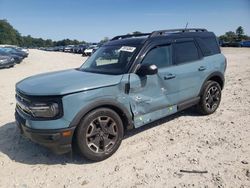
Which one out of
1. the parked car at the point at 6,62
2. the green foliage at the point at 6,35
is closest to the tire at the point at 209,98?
the parked car at the point at 6,62

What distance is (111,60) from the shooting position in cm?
508

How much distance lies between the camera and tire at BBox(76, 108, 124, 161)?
3996 mm

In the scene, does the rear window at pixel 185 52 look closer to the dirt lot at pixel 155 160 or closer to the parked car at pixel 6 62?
the dirt lot at pixel 155 160

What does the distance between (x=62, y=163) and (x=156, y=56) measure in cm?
247

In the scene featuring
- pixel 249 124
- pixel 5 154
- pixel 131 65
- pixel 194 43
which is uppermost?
pixel 194 43

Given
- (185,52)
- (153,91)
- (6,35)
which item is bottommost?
(153,91)

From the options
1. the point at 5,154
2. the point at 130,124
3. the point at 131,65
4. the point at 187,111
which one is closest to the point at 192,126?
the point at 187,111

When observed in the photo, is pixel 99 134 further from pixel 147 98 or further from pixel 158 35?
pixel 158 35

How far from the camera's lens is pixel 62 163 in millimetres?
4234

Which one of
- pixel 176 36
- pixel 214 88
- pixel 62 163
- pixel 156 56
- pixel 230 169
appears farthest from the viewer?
pixel 214 88

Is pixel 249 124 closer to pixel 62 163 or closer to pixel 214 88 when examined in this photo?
pixel 214 88

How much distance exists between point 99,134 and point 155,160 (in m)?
0.96

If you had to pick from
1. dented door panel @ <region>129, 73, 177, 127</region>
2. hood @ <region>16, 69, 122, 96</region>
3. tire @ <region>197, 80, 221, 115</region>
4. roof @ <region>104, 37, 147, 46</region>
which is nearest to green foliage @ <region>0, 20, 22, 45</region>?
roof @ <region>104, 37, 147, 46</region>

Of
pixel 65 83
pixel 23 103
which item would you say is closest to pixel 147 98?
pixel 65 83
